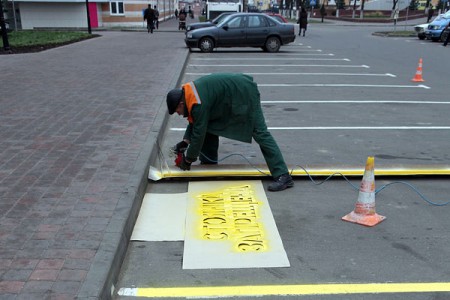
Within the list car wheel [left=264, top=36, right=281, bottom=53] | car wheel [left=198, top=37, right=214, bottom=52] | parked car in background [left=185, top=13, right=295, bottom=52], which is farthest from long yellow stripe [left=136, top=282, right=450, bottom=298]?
car wheel [left=264, top=36, right=281, bottom=53]

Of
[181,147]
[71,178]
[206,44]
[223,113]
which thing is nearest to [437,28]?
[206,44]

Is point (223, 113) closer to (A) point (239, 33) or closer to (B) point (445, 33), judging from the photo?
(A) point (239, 33)

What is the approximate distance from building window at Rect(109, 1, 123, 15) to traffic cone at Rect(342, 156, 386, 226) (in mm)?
42758

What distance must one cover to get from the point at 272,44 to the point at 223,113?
15422 mm

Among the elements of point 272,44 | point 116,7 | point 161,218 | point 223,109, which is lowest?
point 161,218

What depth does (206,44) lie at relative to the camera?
19125mm

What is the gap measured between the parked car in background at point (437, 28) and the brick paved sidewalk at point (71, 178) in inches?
851

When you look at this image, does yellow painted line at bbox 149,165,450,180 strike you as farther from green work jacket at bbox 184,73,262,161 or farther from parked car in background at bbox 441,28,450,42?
parked car in background at bbox 441,28,450,42

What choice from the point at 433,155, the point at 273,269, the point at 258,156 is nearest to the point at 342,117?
the point at 433,155

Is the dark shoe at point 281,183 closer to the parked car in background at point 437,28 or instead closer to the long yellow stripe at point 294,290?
the long yellow stripe at point 294,290

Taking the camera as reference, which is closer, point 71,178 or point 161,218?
point 161,218

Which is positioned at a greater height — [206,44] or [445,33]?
[445,33]

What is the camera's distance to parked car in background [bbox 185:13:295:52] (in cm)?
1892

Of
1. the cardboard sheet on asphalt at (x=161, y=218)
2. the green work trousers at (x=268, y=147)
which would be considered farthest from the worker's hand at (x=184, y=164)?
the green work trousers at (x=268, y=147)
